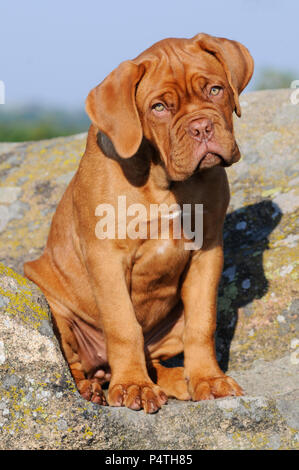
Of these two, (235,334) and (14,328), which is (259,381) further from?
(14,328)

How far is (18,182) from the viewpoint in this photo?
24.0 ft

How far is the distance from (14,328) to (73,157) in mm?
3721

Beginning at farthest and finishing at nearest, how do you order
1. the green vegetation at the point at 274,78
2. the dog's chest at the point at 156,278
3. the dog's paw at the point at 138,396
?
the green vegetation at the point at 274,78, the dog's chest at the point at 156,278, the dog's paw at the point at 138,396

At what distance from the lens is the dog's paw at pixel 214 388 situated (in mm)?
4398

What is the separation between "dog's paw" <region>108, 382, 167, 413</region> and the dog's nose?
1.56 meters

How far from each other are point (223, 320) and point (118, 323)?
1.28 m

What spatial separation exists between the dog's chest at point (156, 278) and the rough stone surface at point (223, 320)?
0.61 metres

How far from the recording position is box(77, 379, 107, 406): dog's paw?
468 cm

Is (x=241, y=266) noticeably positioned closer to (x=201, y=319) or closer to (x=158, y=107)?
(x=201, y=319)

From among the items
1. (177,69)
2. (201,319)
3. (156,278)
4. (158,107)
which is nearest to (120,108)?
(158,107)

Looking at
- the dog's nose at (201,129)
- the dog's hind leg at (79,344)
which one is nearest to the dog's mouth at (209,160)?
the dog's nose at (201,129)

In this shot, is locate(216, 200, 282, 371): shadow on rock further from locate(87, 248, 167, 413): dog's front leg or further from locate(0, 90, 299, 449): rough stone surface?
locate(87, 248, 167, 413): dog's front leg

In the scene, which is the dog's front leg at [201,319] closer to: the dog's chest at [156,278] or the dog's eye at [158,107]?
the dog's chest at [156,278]

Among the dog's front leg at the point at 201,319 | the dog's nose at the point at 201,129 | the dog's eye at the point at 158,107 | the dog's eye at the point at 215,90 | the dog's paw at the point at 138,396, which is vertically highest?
the dog's eye at the point at 215,90
